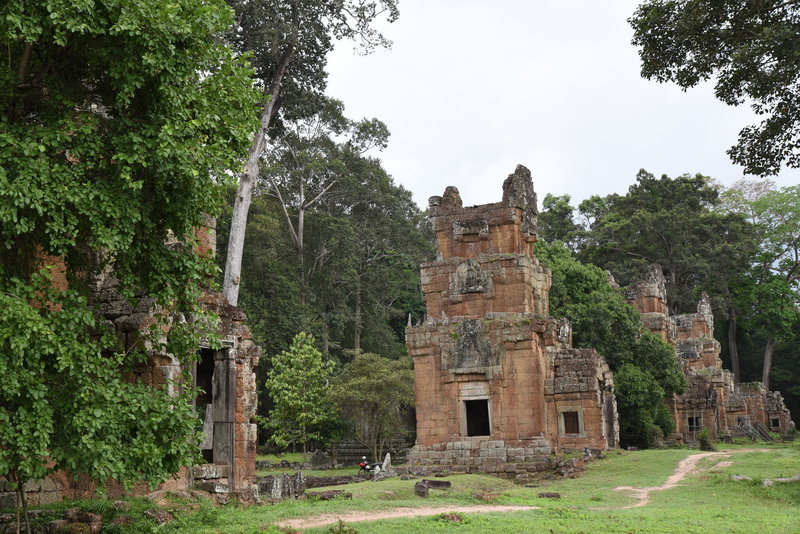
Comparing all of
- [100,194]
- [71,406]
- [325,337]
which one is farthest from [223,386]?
[325,337]

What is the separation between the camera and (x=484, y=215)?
25375 mm

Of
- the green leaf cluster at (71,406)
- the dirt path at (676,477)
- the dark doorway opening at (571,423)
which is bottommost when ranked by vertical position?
the dirt path at (676,477)

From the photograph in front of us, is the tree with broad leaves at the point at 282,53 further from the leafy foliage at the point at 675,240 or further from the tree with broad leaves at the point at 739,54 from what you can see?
the leafy foliage at the point at 675,240

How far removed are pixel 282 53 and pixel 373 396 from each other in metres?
14.8

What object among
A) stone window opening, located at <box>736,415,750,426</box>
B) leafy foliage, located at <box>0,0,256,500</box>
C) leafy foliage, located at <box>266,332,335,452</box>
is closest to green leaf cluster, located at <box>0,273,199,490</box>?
leafy foliage, located at <box>0,0,256,500</box>

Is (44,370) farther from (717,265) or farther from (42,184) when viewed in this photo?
(717,265)

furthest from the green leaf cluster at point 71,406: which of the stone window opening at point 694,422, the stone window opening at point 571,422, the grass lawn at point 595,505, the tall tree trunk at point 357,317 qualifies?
the tall tree trunk at point 357,317

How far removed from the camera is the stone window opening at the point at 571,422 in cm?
2441

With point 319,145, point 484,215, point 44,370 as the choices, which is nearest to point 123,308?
point 44,370

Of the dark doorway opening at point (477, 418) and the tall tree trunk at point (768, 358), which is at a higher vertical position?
the tall tree trunk at point (768, 358)

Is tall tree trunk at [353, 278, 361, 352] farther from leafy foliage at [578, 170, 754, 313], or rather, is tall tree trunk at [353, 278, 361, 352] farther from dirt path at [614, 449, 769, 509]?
dirt path at [614, 449, 769, 509]

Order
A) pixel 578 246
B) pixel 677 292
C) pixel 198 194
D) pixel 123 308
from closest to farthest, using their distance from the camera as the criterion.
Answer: pixel 198 194 < pixel 123 308 < pixel 677 292 < pixel 578 246

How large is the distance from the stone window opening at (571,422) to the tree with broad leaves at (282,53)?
1112 centimetres

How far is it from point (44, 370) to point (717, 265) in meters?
48.7
